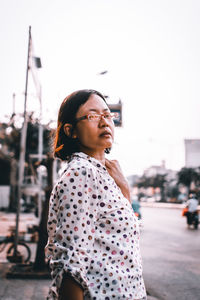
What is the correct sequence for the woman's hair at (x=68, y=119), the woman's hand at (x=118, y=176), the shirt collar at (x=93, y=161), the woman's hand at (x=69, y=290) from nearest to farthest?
the woman's hand at (x=69, y=290) → the shirt collar at (x=93, y=161) → the woman's hair at (x=68, y=119) → the woman's hand at (x=118, y=176)

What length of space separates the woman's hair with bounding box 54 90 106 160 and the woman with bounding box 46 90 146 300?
7 cm

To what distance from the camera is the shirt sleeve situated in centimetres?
108

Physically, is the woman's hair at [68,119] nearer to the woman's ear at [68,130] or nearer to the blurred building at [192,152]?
the woman's ear at [68,130]

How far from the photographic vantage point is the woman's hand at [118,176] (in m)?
1.59

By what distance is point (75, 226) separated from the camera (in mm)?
1109

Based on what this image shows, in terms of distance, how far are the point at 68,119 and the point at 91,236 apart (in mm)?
542

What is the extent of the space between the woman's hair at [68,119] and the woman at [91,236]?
73mm

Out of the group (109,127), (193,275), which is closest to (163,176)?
(193,275)

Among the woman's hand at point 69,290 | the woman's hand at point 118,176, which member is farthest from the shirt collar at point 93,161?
the woman's hand at point 69,290

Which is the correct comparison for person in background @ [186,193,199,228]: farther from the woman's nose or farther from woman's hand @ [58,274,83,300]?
woman's hand @ [58,274,83,300]

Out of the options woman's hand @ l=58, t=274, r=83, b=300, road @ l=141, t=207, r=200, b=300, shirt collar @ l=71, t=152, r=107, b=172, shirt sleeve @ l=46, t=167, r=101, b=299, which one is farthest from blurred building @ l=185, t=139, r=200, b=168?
woman's hand @ l=58, t=274, r=83, b=300

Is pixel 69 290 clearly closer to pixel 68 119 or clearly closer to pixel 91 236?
pixel 91 236

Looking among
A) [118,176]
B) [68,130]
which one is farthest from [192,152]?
[68,130]

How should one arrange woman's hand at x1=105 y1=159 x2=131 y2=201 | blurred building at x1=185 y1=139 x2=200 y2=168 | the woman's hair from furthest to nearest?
blurred building at x1=185 y1=139 x2=200 y2=168
woman's hand at x1=105 y1=159 x2=131 y2=201
the woman's hair
